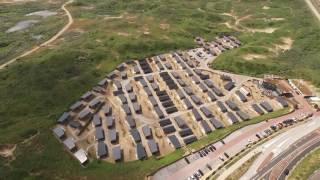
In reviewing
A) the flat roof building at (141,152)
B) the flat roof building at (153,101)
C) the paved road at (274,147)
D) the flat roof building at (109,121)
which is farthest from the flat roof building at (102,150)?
the paved road at (274,147)

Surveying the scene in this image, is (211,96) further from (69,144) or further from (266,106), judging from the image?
(69,144)

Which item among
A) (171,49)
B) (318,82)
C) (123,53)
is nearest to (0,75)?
(123,53)

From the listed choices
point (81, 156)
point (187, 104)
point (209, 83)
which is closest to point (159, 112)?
point (187, 104)

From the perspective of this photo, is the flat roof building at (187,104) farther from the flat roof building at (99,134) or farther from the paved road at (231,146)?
the flat roof building at (99,134)

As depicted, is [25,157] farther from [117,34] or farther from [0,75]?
[117,34]

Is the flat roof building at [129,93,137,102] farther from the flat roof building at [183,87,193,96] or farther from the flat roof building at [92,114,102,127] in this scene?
the flat roof building at [183,87,193,96]

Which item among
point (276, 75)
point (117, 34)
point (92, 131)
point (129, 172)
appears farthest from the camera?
point (117, 34)

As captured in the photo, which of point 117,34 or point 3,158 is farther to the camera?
point 117,34
